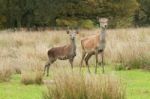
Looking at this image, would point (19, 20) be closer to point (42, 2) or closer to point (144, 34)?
point (42, 2)

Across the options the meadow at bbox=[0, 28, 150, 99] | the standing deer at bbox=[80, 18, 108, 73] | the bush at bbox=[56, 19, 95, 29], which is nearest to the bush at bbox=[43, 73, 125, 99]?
the meadow at bbox=[0, 28, 150, 99]

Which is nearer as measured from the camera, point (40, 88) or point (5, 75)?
point (40, 88)

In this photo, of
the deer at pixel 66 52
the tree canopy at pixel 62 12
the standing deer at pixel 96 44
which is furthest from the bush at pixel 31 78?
the tree canopy at pixel 62 12

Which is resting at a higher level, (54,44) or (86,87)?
(86,87)

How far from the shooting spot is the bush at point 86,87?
9570mm

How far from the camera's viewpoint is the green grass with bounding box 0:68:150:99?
41.9 ft

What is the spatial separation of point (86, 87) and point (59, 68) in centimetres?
430

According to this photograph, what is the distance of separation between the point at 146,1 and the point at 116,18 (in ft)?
50.8

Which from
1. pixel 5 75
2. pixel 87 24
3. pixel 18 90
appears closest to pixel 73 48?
pixel 5 75

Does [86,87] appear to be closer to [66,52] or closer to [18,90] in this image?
[18,90]

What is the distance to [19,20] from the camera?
51.4 m

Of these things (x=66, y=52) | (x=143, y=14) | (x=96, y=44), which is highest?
(x=96, y=44)

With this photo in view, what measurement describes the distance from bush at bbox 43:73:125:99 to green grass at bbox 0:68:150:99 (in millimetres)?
1849

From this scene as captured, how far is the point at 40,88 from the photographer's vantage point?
14133mm
